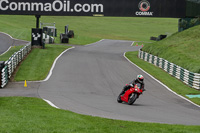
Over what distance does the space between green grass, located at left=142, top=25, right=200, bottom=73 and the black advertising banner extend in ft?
11.6

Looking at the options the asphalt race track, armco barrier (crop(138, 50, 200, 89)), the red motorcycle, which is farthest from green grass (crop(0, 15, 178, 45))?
the red motorcycle

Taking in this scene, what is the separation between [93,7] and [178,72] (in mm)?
17715

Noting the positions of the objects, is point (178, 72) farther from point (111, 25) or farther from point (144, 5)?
point (111, 25)

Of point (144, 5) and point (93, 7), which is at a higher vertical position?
point (144, 5)

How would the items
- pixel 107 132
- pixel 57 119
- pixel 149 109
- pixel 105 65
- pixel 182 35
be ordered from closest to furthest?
pixel 107 132 < pixel 57 119 < pixel 149 109 < pixel 105 65 < pixel 182 35

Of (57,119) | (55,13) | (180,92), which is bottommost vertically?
(180,92)

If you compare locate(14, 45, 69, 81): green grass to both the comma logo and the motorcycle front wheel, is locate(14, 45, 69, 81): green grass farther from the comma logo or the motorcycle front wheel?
the comma logo

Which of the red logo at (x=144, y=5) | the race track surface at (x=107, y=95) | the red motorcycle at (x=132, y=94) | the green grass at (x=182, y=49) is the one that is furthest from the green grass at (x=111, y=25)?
the red motorcycle at (x=132, y=94)

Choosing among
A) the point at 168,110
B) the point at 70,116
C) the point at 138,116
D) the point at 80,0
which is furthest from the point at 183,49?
the point at 70,116

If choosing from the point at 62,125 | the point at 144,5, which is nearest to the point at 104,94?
the point at 62,125

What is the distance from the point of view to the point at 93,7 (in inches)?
1775

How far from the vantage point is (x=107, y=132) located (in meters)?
9.77

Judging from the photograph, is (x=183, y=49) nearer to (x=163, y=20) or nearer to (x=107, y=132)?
(x=107, y=132)

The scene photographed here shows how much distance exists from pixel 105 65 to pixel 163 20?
112992 mm
